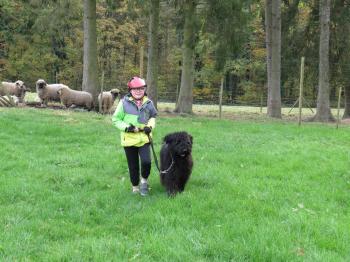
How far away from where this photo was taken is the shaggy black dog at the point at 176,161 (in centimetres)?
779

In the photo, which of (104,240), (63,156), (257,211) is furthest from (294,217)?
(63,156)

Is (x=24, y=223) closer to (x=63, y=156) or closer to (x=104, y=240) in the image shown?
(x=104, y=240)

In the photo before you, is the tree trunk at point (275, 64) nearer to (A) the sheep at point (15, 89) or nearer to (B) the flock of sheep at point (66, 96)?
(B) the flock of sheep at point (66, 96)

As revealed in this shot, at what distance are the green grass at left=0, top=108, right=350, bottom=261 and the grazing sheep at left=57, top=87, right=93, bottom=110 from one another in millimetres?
8956

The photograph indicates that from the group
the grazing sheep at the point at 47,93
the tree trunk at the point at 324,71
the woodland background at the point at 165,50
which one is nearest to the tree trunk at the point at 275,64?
the tree trunk at the point at 324,71

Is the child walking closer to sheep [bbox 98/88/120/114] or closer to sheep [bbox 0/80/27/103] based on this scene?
sheep [bbox 98/88/120/114]

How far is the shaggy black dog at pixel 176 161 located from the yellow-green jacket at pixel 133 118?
15.8 inches

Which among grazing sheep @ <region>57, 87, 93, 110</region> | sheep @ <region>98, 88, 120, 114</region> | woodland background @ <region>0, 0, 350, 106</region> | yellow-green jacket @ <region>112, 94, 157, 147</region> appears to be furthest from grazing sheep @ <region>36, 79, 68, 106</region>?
yellow-green jacket @ <region>112, 94, 157, 147</region>

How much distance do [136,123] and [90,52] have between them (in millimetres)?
15786

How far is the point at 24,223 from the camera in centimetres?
660

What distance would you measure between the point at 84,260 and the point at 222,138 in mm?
9565

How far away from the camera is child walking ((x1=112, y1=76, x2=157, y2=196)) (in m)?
8.02

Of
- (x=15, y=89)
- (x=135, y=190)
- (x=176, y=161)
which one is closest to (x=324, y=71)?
(x=15, y=89)

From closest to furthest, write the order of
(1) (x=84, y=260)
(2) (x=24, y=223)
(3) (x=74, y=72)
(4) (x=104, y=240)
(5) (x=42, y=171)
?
(1) (x=84, y=260), (4) (x=104, y=240), (2) (x=24, y=223), (5) (x=42, y=171), (3) (x=74, y=72)
